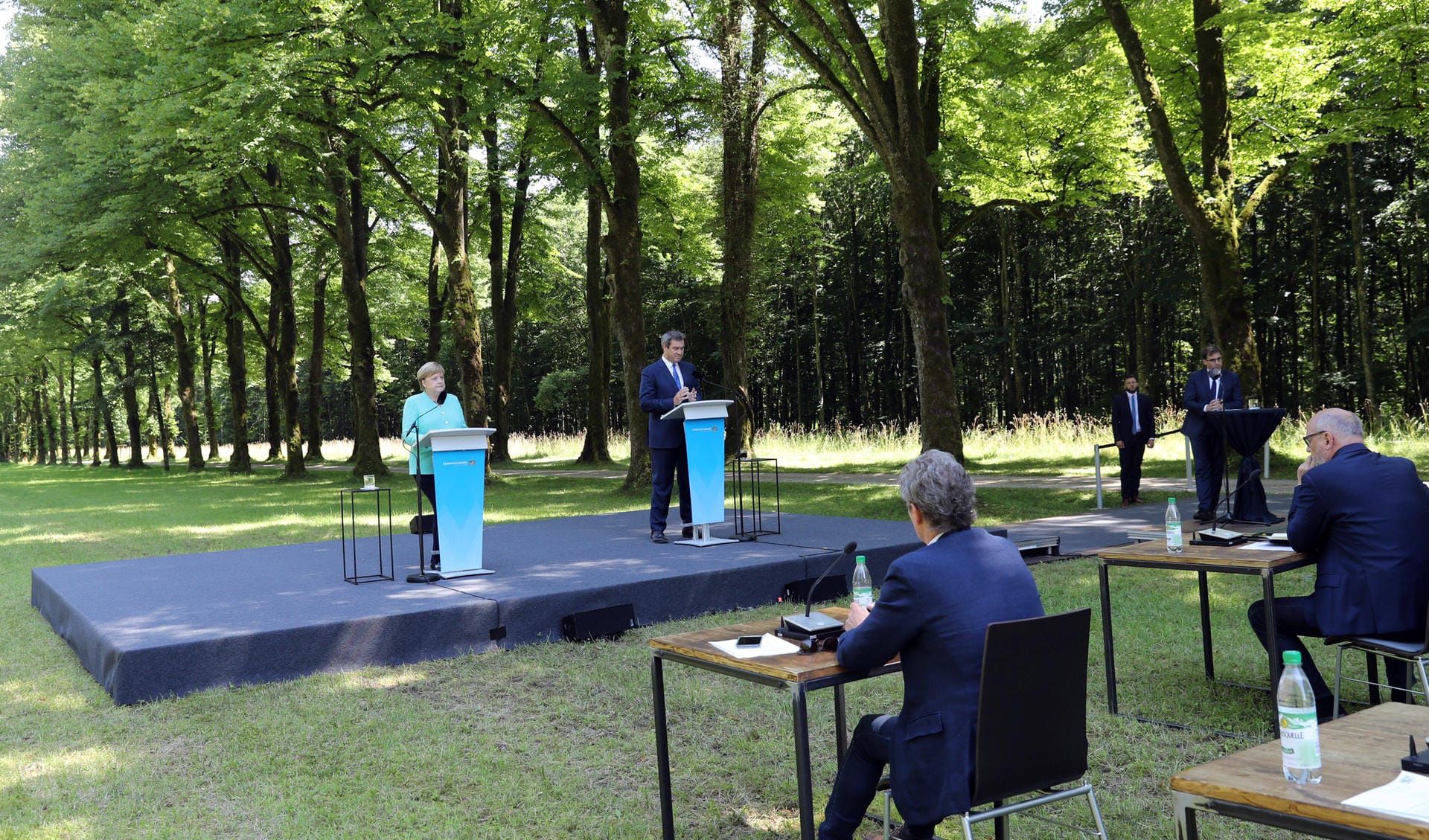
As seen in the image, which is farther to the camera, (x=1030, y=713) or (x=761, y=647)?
(x=761, y=647)

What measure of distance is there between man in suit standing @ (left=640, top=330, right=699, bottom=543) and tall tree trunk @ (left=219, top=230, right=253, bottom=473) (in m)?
21.8

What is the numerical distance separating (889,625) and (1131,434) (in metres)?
11.5

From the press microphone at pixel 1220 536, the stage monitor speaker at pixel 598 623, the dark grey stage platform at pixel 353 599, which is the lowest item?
the stage monitor speaker at pixel 598 623

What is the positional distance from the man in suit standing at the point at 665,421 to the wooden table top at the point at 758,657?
19.3 ft

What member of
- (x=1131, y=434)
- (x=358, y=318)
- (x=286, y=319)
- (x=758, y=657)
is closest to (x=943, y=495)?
(x=758, y=657)

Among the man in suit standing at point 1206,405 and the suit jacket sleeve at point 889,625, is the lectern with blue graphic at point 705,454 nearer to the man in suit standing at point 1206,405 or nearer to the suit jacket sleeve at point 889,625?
the man in suit standing at point 1206,405

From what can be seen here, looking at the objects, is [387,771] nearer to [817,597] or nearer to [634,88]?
[817,597]

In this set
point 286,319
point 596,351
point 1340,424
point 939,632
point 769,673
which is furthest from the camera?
point 286,319

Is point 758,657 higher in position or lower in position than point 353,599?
higher

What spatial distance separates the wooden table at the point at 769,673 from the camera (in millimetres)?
3031

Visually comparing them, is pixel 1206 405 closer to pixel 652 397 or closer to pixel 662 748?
pixel 652 397

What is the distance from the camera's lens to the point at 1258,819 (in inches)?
79.5

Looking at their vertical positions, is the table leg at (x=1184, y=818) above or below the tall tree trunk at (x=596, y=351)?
below

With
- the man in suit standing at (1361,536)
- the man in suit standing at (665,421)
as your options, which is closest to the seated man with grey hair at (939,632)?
the man in suit standing at (1361,536)
